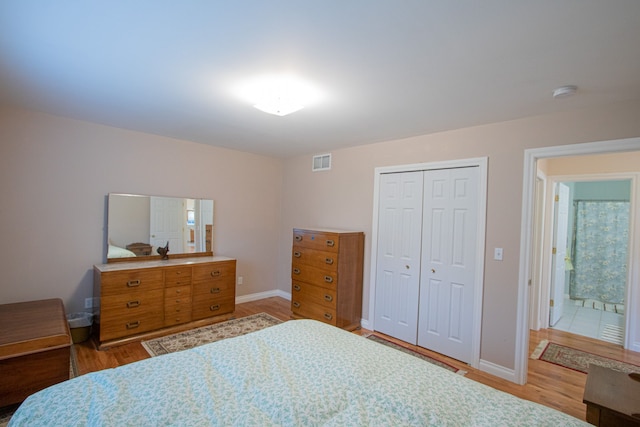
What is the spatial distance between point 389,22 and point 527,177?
2.03m

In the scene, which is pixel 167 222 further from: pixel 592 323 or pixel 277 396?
pixel 592 323

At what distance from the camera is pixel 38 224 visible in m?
3.09

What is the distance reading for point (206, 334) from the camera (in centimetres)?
347

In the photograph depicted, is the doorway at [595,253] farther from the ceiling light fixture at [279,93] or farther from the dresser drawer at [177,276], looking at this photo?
the dresser drawer at [177,276]

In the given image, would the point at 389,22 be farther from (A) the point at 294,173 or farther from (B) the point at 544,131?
(A) the point at 294,173

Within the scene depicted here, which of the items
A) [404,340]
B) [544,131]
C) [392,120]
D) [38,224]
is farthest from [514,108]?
[38,224]

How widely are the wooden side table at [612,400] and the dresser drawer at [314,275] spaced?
2.32 metres

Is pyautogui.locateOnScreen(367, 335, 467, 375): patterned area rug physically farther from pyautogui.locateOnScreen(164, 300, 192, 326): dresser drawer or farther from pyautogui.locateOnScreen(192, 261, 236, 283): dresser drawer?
pyautogui.locateOnScreen(164, 300, 192, 326): dresser drawer

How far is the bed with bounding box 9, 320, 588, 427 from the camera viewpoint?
1147mm

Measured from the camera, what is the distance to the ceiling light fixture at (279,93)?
2111 mm

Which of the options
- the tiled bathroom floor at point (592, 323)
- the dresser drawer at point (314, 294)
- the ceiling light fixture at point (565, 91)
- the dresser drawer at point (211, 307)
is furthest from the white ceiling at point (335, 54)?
the tiled bathroom floor at point (592, 323)

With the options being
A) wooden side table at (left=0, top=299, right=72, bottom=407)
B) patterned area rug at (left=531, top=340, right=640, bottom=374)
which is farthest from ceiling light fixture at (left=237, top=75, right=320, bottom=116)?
patterned area rug at (left=531, top=340, right=640, bottom=374)

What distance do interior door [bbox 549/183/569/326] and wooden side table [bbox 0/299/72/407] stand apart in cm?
545

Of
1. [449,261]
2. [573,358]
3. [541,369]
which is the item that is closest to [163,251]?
[449,261]
